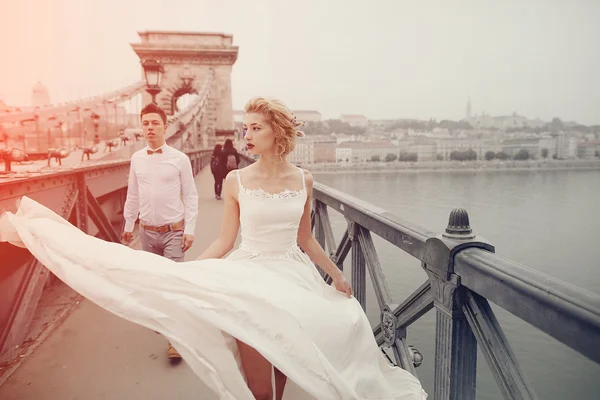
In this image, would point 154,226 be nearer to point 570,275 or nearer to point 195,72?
point 570,275

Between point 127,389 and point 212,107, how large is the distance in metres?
34.7

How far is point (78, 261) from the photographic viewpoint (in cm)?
165

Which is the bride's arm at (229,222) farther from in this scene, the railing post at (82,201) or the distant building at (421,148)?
the distant building at (421,148)

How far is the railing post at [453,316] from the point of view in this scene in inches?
53.9

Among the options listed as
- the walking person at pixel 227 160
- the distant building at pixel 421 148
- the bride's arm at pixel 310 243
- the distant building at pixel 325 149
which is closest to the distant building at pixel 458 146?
the distant building at pixel 421 148

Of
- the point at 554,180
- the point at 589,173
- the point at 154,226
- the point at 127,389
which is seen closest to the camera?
the point at 127,389

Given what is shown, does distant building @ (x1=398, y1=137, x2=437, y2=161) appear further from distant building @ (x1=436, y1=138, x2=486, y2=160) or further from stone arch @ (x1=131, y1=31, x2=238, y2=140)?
stone arch @ (x1=131, y1=31, x2=238, y2=140)

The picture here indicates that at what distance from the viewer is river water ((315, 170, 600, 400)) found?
11.7 m

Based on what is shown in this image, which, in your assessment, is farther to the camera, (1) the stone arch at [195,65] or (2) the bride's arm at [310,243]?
(1) the stone arch at [195,65]

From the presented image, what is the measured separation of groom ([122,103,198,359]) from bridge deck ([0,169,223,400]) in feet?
2.06

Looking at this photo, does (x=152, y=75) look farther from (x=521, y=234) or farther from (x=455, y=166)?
(x=455, y=166)

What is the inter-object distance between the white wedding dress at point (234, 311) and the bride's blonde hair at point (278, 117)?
512 millimetres

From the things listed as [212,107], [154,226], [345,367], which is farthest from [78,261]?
[212,107]

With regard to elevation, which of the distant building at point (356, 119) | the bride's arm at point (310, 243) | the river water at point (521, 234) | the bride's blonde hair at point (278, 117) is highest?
the distant building at point (356, 119)
